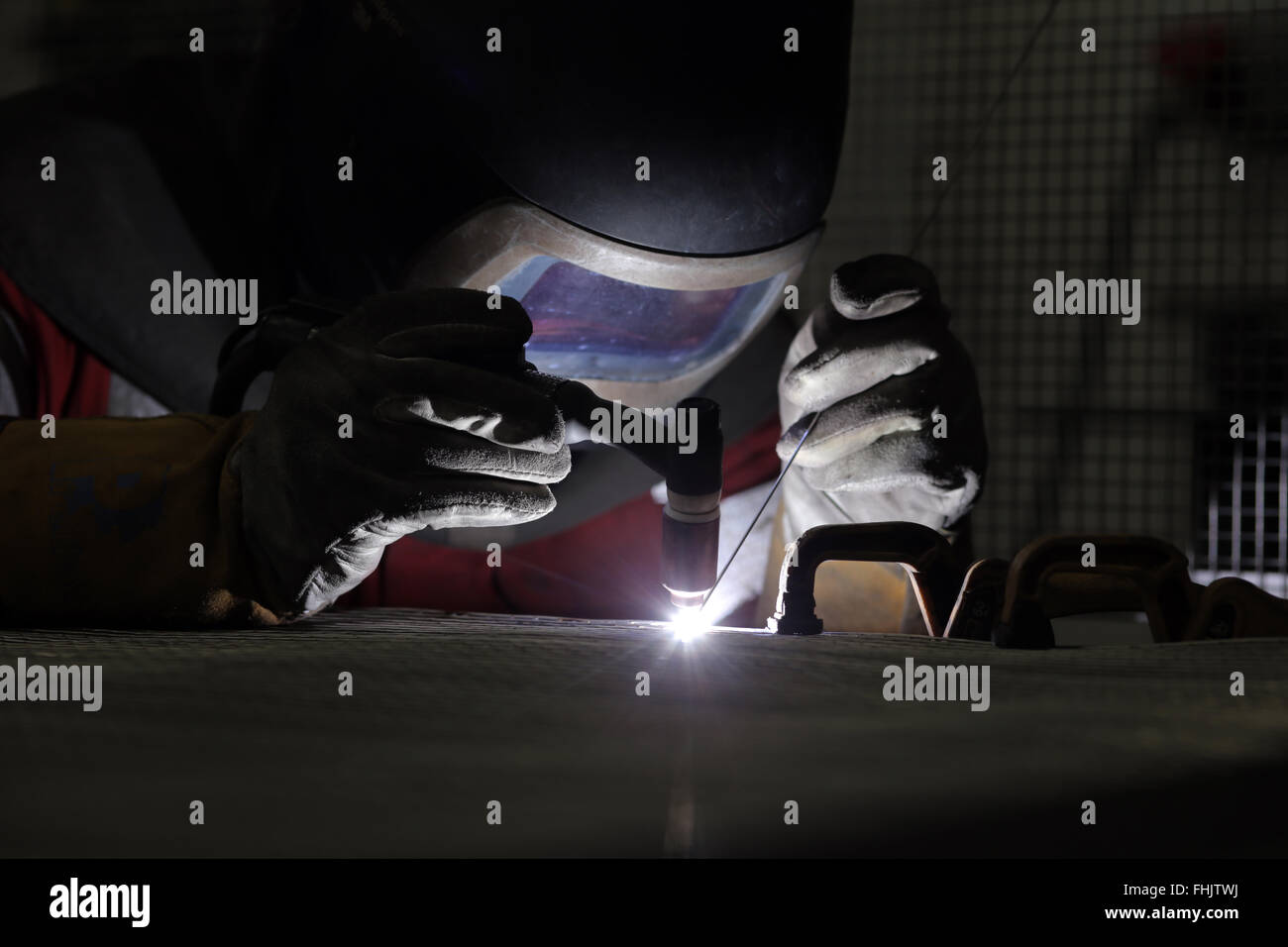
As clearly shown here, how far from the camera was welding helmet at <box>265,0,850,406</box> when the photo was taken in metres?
0.55

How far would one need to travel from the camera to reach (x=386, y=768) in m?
0.25

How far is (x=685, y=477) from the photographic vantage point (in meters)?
0.50

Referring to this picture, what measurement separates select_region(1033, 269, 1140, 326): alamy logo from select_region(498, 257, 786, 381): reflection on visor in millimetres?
890

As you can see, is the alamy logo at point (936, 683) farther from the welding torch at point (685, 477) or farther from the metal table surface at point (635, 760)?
the welding torch at point (685, 477)

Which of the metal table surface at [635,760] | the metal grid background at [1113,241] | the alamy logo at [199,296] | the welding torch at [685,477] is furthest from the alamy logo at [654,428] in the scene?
the metal grid background at [1113,241]

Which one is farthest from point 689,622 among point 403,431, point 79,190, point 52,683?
point 79,190

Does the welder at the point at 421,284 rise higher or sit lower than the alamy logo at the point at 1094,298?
lower

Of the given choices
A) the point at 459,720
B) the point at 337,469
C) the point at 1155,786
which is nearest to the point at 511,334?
the point at 337,469

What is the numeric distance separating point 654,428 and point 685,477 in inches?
1.2

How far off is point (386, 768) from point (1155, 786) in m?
0.19

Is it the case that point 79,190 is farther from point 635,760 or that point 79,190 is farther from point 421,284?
point 635,760

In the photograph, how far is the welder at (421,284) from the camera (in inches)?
18.4
